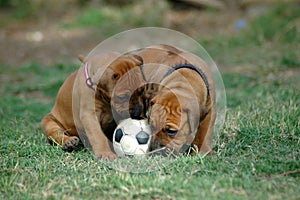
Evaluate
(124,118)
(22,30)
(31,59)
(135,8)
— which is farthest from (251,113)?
(22,30)

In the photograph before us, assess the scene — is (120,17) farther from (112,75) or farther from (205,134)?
(205,134)

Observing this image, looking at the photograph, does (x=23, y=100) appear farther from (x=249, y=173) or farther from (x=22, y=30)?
(x=22, y=30)

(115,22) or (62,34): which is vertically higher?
(115,22)

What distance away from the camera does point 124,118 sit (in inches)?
207

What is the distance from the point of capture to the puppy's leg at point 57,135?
217 inches

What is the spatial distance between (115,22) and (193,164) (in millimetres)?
10108

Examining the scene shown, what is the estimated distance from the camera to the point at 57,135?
5.66 meters

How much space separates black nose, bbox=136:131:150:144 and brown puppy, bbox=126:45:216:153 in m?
0.08

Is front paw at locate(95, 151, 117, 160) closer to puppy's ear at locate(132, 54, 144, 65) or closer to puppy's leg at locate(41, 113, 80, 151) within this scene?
puppy's leg at locate(41, 113, 80, 151)

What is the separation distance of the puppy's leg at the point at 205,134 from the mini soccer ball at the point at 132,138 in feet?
1.82

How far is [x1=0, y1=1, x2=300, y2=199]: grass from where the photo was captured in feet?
13.6

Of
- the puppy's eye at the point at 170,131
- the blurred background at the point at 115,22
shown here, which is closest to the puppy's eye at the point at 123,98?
the puppy's eye at the point at 170,131

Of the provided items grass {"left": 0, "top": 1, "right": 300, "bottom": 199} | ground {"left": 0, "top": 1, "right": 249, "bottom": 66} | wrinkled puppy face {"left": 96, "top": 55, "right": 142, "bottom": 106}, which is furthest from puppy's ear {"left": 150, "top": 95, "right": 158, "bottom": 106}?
ground {"left": 0, "top": 1, "right": 249, "bottom": 66}

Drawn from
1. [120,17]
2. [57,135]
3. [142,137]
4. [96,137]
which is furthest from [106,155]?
[120,17]
